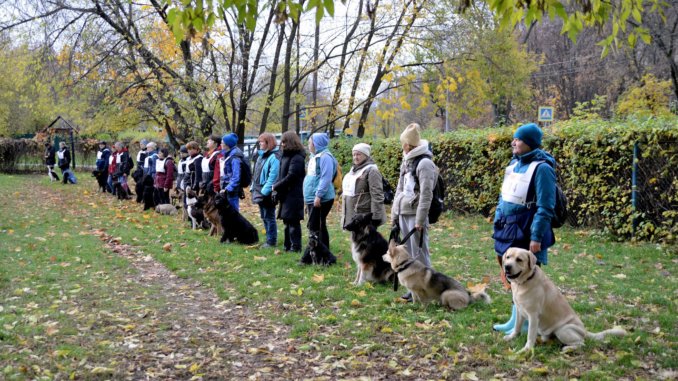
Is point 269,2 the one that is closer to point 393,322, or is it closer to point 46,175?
point 393,322

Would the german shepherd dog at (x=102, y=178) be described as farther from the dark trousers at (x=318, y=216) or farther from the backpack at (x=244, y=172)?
→ the dark trousers at (x=318, y=216)

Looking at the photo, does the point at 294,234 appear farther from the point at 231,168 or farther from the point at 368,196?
the point at 368,196

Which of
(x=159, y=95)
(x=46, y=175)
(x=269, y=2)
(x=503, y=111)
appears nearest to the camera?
(x=269, y=2)

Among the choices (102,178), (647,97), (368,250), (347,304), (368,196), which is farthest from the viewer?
(647,97)

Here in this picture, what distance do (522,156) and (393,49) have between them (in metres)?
14.6

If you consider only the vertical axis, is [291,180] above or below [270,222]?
above

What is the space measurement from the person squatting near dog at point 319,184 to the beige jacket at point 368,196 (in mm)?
925

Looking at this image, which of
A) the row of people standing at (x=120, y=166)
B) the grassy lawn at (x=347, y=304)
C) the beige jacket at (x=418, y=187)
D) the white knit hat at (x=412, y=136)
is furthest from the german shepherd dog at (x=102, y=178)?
the white knit hat at (x=412, y=136)

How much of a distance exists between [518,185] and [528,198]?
0.44 ft

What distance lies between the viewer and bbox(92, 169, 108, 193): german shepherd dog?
65.3 feet

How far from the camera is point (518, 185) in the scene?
4535 millimetres

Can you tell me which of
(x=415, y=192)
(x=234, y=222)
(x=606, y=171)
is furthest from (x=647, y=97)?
(x=415, y=192)

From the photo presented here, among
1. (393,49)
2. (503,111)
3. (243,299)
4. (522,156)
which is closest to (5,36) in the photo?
(393,49)

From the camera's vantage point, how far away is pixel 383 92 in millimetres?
19547
